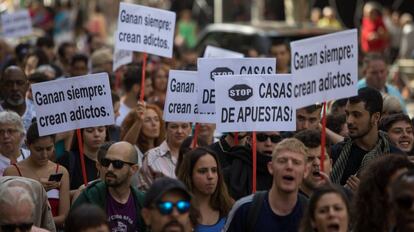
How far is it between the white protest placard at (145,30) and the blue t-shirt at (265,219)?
560cm

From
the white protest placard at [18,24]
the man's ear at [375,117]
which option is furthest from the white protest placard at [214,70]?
the white protest placard at [18,24]

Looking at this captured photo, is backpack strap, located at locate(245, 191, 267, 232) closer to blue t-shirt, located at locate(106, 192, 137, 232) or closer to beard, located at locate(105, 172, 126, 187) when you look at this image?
blue t-shirt, located at locate(106, 192, 137, 232)

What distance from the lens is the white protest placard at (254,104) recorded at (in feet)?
37.6

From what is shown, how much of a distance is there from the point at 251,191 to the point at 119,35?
4222 mm

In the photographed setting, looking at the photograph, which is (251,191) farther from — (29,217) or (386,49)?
(386,49)

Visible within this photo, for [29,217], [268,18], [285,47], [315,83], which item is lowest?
[29,217]

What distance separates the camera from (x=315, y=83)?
11594 mm

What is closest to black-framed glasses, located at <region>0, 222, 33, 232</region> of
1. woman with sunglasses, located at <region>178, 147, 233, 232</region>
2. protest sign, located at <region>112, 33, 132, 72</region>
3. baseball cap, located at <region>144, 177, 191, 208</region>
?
baseball cap, located at <region>144, 177, 191, 208</region>

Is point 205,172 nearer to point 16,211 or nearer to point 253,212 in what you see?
point 253,212

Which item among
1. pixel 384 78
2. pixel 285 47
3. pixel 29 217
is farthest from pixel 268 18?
pixel 29 217

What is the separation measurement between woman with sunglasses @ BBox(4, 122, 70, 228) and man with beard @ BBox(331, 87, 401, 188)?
7.00 ft

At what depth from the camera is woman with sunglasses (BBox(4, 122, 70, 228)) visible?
1113 centimetres

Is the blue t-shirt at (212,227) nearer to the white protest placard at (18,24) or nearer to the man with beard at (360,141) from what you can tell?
the man with beard at (360,141)

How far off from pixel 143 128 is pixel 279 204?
4.05 m
